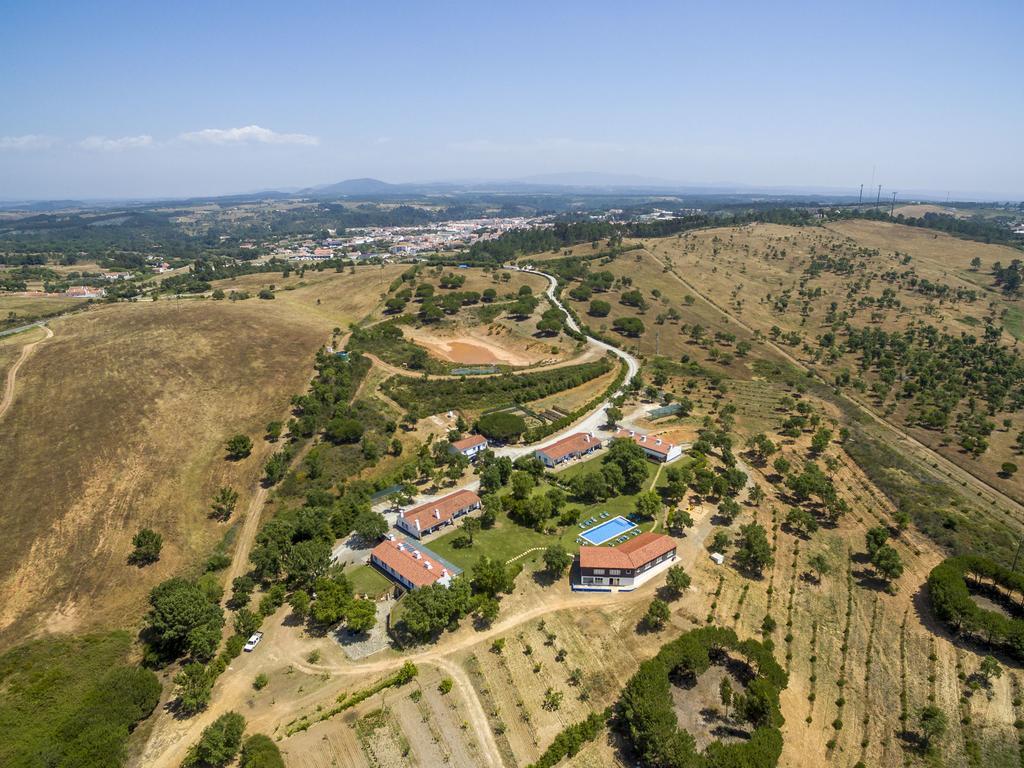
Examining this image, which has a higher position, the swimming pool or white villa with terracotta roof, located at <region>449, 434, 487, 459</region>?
white villa with terracotta roof, located at <region>449, 434, 487, 459</region>

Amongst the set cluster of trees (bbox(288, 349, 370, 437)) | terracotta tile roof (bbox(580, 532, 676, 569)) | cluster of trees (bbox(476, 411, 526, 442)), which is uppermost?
cluster of trees (bbox(288, 349, 370, 437))

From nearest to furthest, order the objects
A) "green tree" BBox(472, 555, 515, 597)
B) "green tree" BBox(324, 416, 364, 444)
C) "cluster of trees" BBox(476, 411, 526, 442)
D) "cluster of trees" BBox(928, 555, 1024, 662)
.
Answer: "cluster of trees" BBox(928, 555, 1024, 662) → "green tree" BBox(472, 555, 515, 597) → "green tree" BBox(324, 416, 364, 444) → "cluster of trees" BBox(476, 411, 526, 442)

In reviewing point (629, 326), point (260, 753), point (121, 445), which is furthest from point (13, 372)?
point (629, 326)

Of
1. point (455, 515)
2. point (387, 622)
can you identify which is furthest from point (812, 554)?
point (387, 622)

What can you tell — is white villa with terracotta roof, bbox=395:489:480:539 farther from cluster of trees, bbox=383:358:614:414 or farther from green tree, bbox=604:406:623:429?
green tree, bbox=604:406:623:429

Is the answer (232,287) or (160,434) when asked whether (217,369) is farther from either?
(232,287)

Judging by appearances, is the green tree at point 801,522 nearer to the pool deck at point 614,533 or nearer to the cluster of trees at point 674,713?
the pool deck at point 614,533

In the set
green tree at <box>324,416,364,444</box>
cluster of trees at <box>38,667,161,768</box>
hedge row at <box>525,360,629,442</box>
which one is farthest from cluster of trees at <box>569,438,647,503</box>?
cluster of trees at <box>38,667,161,768</box>
